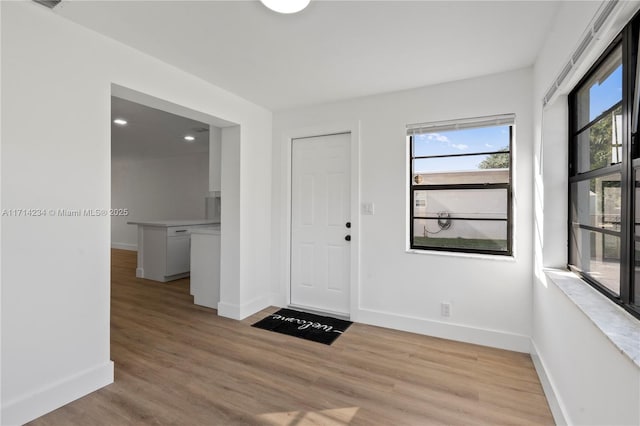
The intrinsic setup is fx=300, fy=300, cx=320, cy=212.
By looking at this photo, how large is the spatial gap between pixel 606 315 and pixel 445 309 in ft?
5.34

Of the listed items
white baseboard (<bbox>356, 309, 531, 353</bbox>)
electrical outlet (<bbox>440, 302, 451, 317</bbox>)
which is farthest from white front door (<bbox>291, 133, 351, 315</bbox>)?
electrical outlet (<bbox>440, 302, 451, 317</bbox>)

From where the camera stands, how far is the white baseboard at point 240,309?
328 cm

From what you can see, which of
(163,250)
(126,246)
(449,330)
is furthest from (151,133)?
(449,330)

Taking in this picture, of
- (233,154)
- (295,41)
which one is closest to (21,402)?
(233,154)

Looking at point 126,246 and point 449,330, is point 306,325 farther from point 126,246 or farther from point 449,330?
point 126,246

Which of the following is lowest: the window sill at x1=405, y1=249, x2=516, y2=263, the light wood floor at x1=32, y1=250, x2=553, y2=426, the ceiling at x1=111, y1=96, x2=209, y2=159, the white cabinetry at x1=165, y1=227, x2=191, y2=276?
the light wood floor at x1=32, y1=250, x2=553, y2=426

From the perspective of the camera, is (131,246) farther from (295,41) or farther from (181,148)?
(295,41)

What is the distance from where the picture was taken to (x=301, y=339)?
2814mm

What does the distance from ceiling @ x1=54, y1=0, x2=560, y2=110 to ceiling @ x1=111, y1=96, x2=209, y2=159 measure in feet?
5.35

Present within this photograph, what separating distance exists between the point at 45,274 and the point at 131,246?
7.24m

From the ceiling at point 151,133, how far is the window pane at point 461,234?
3566 millimetres

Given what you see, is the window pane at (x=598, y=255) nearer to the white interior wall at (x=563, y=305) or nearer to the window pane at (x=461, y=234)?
the white interior wall at (x=563, y=305)

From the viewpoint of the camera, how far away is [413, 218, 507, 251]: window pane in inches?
108

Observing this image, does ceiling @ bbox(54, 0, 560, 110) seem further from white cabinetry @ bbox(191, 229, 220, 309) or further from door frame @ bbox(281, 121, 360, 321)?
white cabinetry @ bbox(191, 229, 220, 309)
